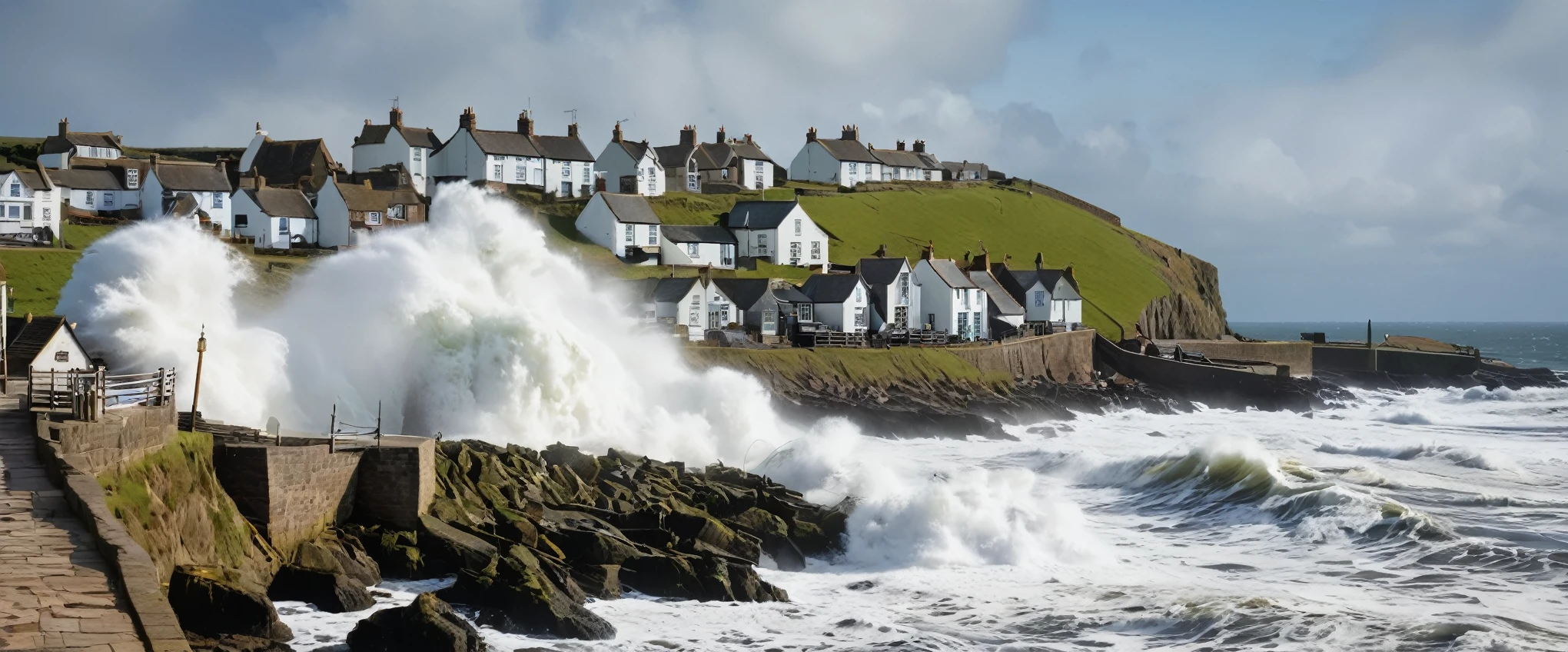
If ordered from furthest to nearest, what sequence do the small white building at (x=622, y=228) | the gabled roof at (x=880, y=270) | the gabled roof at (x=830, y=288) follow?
1. the small white building at (x=622, y=228)
2. the gabled roof at (x=880, y=270)
3. the gabled roof at (x=830, y=288)

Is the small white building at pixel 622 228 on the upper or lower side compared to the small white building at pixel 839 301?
upper

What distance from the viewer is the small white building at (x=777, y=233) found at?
73000 millimetres

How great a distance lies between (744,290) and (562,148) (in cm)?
2456

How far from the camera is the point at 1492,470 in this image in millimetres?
36844

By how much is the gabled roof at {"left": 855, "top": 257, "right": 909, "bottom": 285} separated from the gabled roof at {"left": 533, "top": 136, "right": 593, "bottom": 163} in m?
20.7

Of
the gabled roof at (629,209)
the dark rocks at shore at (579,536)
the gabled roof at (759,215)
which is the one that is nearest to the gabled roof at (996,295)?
the gabled roof at (759,215)

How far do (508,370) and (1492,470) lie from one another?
83.0ft

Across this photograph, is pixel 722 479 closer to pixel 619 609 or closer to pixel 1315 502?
pixel 619 609

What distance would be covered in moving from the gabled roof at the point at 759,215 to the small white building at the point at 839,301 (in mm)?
11928

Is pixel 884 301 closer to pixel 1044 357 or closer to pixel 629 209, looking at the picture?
pixel 1044 357

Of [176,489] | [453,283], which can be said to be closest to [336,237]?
[453,283]

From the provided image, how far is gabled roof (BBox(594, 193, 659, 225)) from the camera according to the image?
6775cm

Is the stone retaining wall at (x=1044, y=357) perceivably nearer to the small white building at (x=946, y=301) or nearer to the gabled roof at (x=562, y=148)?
the small white building at (x=946, y=301)

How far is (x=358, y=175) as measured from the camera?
70.6 metres
